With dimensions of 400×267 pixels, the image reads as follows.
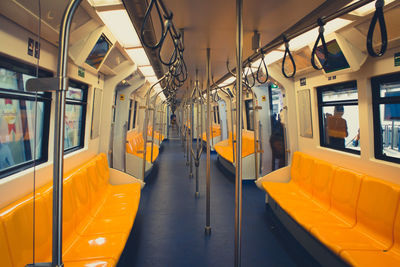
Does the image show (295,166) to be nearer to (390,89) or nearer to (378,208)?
(378,208)

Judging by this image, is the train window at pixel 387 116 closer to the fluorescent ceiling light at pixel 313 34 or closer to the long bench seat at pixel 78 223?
the fluorescent ceiling light at pixel 313 34

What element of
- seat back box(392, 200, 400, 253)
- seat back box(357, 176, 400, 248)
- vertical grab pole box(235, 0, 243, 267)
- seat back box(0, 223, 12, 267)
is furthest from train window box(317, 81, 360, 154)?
seat back box(0, 223, 12, 267)

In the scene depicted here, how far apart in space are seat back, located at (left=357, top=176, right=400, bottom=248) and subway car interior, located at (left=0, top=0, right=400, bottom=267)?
1 cm

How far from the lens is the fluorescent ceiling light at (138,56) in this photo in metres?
3.49

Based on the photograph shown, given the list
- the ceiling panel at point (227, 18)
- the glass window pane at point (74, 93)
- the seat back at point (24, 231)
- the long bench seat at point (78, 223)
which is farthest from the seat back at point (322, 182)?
the glass window pane at point (74, 93)

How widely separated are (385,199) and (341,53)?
174 cm

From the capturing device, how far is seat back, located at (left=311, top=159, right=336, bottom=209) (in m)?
2.99

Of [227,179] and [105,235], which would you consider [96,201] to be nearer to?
[105,235]

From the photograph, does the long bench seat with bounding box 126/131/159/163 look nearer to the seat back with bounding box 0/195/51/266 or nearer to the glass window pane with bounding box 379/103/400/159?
the seat back with bounding box 0/195/51/266

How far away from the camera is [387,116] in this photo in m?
2.51

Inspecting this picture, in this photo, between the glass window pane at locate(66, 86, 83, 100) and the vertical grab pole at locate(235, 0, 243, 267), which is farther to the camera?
the glass window pane at locate(66, 86, 83, 100)

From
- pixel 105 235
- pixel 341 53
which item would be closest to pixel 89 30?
pixel 105 235

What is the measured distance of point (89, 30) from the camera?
8.07 feet

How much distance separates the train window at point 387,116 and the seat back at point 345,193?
1.31 feet
